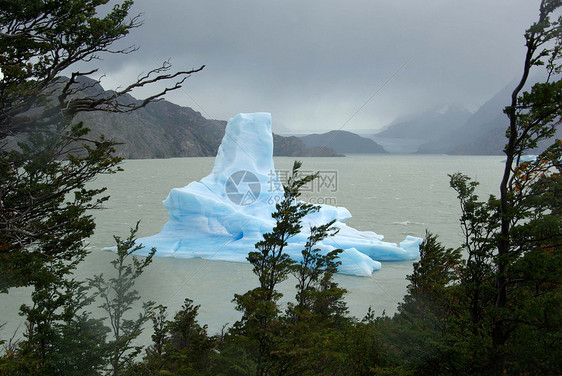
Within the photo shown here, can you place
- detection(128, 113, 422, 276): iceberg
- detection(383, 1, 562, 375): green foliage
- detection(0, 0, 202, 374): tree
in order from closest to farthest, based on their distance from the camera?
detection(383, 1, 562, 375): green foliage < detection(0, 0, 202, 374): tree < detection(128, 113, 422, 276): iceberg

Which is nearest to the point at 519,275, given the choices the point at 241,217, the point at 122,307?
the point at 122,307

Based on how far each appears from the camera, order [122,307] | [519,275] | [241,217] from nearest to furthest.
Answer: [519,275] → [122,307] → [241,217]

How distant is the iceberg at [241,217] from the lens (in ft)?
52.8

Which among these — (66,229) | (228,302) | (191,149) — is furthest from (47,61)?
(191,149)

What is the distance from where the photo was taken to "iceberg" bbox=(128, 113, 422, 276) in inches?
634

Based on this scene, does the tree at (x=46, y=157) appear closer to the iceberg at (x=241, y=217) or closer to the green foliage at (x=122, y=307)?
the green foliage at (x=122, y=307)

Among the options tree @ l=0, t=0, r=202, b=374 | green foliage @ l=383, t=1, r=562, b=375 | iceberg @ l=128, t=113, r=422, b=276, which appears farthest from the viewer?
iceberg @ l=128, t=113, r=422, b=276

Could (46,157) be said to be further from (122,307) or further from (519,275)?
(519,275)

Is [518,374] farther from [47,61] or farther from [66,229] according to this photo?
[47,61]

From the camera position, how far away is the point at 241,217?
17.6 meters

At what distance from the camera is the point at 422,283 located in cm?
869

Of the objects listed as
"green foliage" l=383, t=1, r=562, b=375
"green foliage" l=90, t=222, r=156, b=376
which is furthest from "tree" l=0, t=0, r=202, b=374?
"green foliage" l=383, t=1, r=562, b=375

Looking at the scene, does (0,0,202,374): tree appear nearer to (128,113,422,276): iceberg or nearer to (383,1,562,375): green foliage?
(383,1,562,375): green foliage

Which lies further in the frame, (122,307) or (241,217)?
(241,217)
